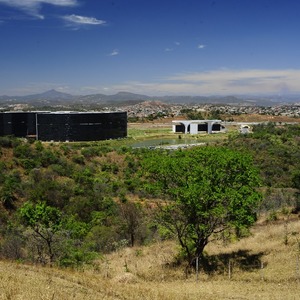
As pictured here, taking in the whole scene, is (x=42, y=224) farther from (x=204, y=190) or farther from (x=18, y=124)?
(x=18, y=124)

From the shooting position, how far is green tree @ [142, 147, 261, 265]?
15.2 m

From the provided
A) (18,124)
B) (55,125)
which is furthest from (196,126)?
(18,124)

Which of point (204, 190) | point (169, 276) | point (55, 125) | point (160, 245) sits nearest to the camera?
point (204, 190)

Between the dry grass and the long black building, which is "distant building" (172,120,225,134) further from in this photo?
the dry grass

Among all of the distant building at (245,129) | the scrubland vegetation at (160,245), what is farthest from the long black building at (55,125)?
the scrubland vegetation at (160,245)

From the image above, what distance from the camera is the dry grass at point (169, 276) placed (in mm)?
10656

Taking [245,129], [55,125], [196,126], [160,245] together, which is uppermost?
[55,125]

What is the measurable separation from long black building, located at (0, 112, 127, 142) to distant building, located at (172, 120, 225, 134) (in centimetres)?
2718

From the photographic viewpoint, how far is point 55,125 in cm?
7606

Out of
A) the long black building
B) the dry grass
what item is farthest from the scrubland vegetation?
the long black building

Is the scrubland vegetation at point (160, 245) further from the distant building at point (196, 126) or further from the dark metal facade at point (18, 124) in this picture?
the distant building at point (196, 126)

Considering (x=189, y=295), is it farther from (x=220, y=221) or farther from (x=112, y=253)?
(x=112, y=253)

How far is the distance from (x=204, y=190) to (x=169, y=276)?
138 inches

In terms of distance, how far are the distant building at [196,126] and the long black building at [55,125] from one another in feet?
89.2
